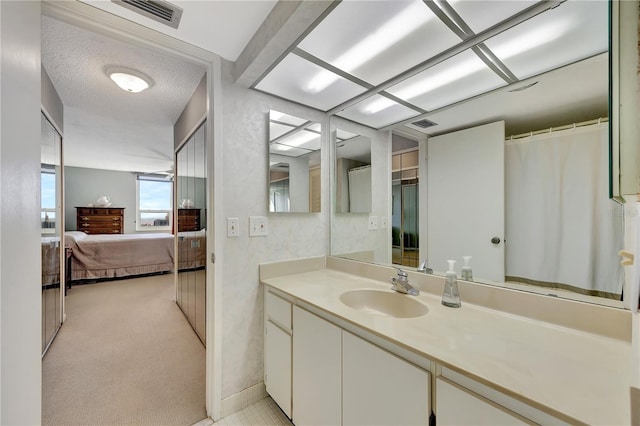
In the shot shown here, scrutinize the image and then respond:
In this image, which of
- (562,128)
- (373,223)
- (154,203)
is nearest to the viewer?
(562,128)

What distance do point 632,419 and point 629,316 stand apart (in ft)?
1.84

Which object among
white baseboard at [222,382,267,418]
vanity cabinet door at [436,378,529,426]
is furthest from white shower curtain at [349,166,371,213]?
white baseboard at [222,382,267,418]

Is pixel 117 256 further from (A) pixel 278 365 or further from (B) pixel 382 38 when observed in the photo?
(B) pixel 382 38

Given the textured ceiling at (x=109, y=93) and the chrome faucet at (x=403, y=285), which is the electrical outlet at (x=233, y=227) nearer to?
the chrome faucet at (x=403, y=285)

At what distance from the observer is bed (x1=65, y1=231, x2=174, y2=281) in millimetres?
4397

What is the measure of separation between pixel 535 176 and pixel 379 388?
113cm

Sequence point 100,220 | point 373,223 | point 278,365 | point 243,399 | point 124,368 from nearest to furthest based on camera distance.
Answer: point 278,365, point 243,399, point 373,223, point 124,368, point 100,220

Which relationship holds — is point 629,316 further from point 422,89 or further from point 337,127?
point 337,127

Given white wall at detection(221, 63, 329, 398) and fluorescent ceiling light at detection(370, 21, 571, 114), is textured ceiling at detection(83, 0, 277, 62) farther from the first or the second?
fluorescent ceiling light at detection(370, 21, 571, 114)

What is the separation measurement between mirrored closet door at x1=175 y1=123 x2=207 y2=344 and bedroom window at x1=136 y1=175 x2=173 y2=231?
5.04m

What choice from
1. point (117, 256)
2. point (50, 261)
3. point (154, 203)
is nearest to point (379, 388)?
point (50, 261)

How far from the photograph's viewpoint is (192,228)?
106 inches

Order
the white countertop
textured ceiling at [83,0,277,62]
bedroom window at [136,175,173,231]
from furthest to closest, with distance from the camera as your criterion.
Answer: bedroom window at [136,175,173,231] < textured ceiling at [83,0,277,62] < the white countertop

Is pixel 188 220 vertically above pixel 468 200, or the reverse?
pixel 468 200
